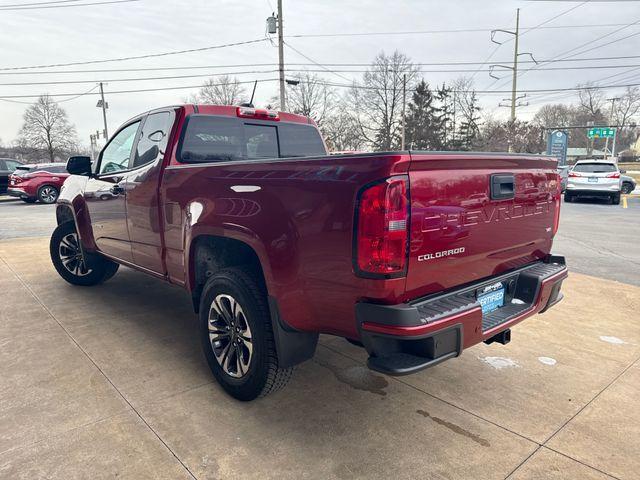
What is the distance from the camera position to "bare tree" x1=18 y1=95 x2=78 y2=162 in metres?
47.1

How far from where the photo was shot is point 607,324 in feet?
13.9

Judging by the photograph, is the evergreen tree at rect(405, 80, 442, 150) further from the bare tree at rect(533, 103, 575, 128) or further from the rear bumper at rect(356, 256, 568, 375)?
the rear bumper at rect(356, 256, 568, 375)

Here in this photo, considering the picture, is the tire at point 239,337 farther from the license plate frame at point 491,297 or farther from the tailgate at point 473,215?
the license plate frame at point 491,297

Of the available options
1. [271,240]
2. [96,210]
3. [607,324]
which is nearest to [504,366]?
[607,324]

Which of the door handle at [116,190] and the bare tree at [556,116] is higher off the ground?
the bare tree at [556,116]

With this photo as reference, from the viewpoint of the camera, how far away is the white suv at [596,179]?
16.3 m

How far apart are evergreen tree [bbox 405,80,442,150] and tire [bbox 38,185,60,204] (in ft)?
136

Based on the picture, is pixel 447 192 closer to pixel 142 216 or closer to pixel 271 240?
pixel 271 240

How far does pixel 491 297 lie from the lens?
2658 mm

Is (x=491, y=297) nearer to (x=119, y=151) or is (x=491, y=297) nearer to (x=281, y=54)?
(x=119, y=151)

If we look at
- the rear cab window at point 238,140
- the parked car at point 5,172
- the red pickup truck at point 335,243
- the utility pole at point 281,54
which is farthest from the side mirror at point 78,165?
the parked car at point 5,172

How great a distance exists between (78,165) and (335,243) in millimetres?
3651

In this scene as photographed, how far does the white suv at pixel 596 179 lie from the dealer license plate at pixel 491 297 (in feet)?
54.0

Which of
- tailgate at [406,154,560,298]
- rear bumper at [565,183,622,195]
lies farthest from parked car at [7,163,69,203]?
rear bumper at [565,183,622,195]
